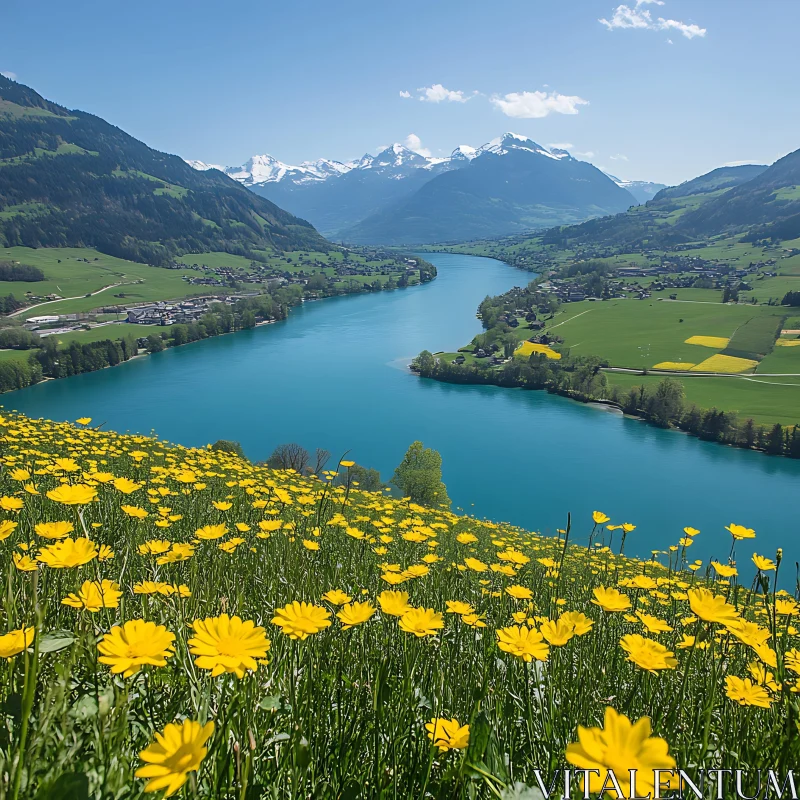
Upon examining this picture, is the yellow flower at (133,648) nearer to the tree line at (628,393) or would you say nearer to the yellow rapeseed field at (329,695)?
the yellow rapeseed field at (329,695)

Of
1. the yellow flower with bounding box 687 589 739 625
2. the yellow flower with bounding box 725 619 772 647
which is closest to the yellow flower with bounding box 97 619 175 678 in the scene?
the yellow flower with bounding box 687 589 739 625

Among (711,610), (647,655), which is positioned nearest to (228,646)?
(647,655)

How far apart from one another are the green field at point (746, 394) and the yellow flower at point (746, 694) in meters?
60.5

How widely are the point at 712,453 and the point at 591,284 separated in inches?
3590

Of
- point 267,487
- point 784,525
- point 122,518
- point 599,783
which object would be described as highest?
point 599,783

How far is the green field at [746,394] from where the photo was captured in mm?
53500

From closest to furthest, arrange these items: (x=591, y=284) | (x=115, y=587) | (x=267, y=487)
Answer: (x=115, y=587)
(x=267, y=487)
(x=591, y=284)

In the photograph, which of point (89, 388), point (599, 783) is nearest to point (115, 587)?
point (599, 783)

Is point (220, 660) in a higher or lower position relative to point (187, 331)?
higher

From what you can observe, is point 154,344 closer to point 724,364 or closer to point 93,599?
point 724,364

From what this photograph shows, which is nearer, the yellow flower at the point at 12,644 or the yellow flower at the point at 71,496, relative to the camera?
the yellow flower at the point at 12,644

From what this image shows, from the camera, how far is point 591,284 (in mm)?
131375

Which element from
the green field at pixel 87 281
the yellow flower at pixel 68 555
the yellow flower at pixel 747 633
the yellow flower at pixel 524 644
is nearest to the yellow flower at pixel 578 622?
the yellow flower at pixel 524 644

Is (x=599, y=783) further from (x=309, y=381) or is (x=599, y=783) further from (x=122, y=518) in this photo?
(x=309, y=381)
